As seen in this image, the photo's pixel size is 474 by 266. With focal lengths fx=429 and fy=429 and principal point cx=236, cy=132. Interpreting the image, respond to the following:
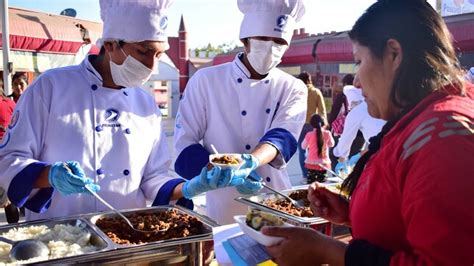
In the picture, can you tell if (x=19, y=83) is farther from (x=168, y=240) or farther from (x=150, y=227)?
(x=168, y=240)

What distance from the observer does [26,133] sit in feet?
4.92

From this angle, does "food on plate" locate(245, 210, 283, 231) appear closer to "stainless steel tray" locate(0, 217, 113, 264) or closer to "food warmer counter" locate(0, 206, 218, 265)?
"food warmer counter" locate(0, 206, 218, 265)

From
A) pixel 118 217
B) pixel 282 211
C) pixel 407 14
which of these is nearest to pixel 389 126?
pixel 407 14

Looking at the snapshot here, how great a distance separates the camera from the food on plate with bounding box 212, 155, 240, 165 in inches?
66.9

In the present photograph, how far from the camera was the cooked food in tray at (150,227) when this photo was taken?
1373 millimetres

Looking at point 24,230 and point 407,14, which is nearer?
point 407,14

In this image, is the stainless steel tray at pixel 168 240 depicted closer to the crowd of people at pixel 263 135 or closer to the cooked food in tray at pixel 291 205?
the crowd of people at pixel 263 135

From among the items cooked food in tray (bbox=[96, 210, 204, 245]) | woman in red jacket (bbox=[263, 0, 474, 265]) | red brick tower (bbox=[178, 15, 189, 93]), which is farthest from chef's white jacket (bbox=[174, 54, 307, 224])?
red brick tower (bbox=[178, 15, 189, 93])

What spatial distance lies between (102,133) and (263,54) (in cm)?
90

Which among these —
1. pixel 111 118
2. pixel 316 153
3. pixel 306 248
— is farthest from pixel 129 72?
pixel 316 153

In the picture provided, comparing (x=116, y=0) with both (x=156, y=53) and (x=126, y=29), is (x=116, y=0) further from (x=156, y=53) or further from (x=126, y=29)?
(x=156, y=53)

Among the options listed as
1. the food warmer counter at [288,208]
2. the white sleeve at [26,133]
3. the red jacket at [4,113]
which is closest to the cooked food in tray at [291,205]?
the food warmer counter at [288,208]

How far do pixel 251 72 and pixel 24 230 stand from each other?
1281 mm

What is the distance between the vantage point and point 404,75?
91 centimetres
